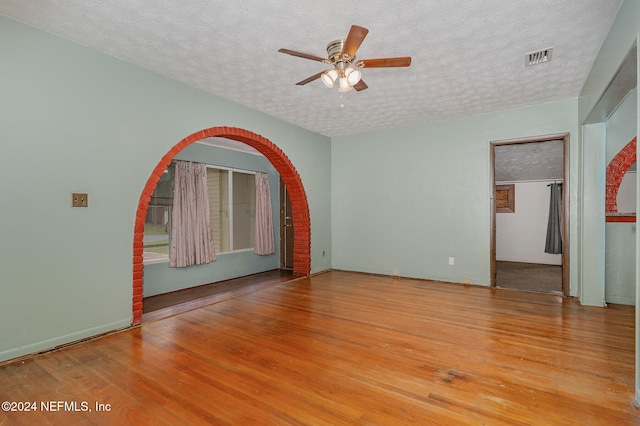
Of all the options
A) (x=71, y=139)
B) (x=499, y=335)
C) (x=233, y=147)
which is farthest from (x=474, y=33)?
(x=233, y=147)

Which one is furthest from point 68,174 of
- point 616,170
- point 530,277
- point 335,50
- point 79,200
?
point 530,277

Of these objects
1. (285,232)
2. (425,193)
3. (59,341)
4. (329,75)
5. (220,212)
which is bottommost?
(59,341)

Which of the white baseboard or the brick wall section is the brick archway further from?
the brick wall section

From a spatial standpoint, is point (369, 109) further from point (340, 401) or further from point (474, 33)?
point (340, 401)

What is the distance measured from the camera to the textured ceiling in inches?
85.9

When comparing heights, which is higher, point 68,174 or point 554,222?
point 68,174

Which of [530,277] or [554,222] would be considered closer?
[530,277]

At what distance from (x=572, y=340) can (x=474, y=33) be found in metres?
2.82

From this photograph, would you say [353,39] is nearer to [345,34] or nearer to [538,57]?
[345,34]

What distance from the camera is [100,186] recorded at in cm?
286

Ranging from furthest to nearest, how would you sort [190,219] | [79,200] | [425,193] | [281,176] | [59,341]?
[281,176], [425,193], [190,219], [79,200], [59,341]

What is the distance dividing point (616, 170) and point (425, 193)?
2.33m

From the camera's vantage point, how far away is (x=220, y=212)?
571 centimetres

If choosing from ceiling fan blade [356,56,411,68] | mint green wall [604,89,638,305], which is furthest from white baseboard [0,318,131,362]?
mint green wall [604,89,638,305]
